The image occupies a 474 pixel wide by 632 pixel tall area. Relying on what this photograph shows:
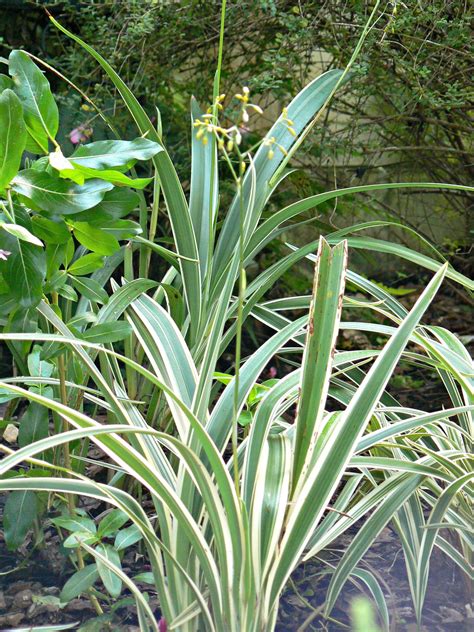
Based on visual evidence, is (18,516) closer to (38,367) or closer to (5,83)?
(38,367)

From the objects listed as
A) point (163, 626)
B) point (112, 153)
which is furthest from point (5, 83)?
point (163, 626)

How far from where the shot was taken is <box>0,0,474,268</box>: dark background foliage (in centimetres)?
181

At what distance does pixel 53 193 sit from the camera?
1.03 meters

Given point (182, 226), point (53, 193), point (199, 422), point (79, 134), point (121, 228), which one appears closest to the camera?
point (199, 422)

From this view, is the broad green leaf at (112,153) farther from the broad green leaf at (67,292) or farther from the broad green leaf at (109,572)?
the broad green leaf at (109,572)

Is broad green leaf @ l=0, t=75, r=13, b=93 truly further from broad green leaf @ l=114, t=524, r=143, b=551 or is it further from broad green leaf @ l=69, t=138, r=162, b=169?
broad green leaf @ l=114, t=524, r=143, b=551

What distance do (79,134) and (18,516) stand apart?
1273 millimetres

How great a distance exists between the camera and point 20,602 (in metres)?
1.28

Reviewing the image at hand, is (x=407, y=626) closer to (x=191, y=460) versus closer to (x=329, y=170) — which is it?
(x=191, y=460)

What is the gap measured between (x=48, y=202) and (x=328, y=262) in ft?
1.29

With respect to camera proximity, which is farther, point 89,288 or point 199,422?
point 89,288

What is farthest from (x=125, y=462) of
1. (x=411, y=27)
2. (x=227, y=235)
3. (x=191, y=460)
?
(x=411, y=27)

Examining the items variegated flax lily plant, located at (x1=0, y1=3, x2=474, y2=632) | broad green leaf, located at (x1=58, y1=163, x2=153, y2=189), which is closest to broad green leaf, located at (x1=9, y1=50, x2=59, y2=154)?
variegated flax lily plant, located at (x1=0, y1=3, x2=474, y2=632)

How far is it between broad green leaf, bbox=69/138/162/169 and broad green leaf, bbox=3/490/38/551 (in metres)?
0.54
